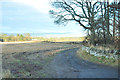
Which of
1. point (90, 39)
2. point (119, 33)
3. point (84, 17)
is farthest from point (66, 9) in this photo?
point (119, 33)

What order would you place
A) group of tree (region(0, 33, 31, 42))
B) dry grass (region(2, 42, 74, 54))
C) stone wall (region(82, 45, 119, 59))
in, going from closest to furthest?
stone wall (region(82, 45, 119, 59)), dry grass (region(2, 42, 74, 54)), group of tree (region(0, 33, 31, 42))

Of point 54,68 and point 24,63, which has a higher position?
point 54,68

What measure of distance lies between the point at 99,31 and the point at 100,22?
935 millimetres

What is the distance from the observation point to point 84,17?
1781cm

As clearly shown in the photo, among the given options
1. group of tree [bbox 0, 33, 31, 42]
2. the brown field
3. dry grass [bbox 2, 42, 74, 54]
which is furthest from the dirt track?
group of tree [bbox 0, 33, 31, 42]

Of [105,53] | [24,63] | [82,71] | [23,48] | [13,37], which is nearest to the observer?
[82,71]

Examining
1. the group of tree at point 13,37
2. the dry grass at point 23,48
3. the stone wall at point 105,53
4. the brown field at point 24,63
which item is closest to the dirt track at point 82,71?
the brown field at point 24,63

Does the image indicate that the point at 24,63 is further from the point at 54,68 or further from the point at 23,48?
the point at 23,48

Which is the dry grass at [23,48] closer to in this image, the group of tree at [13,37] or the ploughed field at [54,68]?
the ploughed field at [54,68]

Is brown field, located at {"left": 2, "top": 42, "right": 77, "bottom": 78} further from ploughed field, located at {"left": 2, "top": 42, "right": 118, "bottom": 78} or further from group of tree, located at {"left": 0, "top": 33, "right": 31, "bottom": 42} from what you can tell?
group of tree, located at {"left": 0, "top": 33, "right": 31, "bottom": 42}

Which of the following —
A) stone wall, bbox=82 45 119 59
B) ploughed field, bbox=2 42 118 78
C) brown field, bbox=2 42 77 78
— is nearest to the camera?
ploughed field, bbox=2 42 118 78

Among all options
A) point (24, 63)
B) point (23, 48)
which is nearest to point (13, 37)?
point (23, 48)

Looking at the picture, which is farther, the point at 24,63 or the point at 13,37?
the point at 13,37

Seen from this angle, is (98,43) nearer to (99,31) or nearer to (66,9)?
(99,31)
